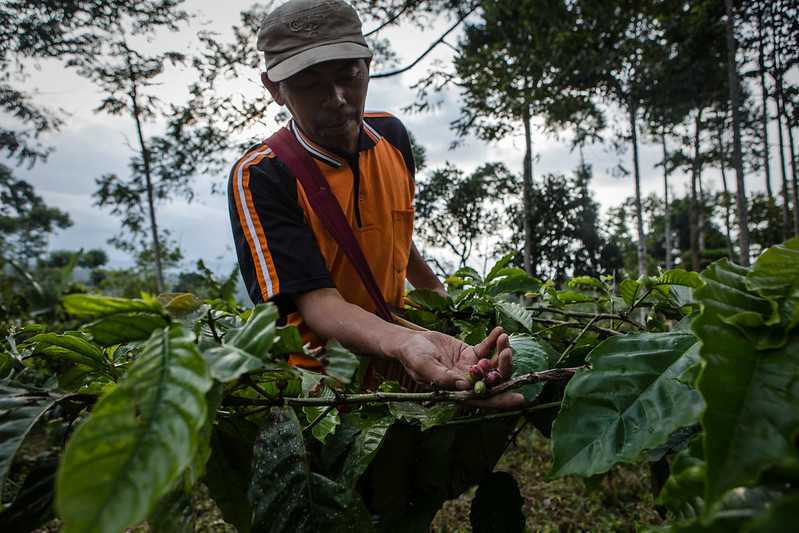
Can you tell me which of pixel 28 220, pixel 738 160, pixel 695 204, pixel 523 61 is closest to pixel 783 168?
pixel 695 204

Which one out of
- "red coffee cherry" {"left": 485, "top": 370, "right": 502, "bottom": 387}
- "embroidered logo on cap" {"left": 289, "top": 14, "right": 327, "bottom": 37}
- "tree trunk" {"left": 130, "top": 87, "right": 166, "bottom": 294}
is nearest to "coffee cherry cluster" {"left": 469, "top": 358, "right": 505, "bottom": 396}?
"red coffee cherry" {"left": 485, "top": 370, "right": 502, "bottom": 387}

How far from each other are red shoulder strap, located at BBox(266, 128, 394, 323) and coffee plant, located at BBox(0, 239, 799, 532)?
1.29 ft

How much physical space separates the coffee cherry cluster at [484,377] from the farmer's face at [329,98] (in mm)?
1024

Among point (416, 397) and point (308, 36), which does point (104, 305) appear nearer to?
point (416, 397)

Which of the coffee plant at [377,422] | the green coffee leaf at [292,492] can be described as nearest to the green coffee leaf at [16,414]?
the coffee plant at [377,422]

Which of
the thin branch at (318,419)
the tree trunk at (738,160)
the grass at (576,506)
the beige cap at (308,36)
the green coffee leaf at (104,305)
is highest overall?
the tree trunk at (738,160)

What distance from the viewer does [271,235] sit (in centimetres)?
123

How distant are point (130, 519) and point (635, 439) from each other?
0.48 meters

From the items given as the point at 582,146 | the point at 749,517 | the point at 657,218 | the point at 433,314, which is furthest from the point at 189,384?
the point at 657,218

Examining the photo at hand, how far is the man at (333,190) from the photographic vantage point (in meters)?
1.14

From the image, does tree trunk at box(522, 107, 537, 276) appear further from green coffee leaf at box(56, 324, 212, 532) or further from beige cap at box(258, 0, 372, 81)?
green coffee leaf at box(56, 324, 212, 532)

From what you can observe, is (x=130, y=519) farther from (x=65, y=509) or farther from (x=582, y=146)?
(x=582, y=146)

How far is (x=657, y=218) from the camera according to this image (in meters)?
33.1

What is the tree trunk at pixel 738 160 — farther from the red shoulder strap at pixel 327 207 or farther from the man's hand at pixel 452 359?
the man's hand at pixel 452 359
